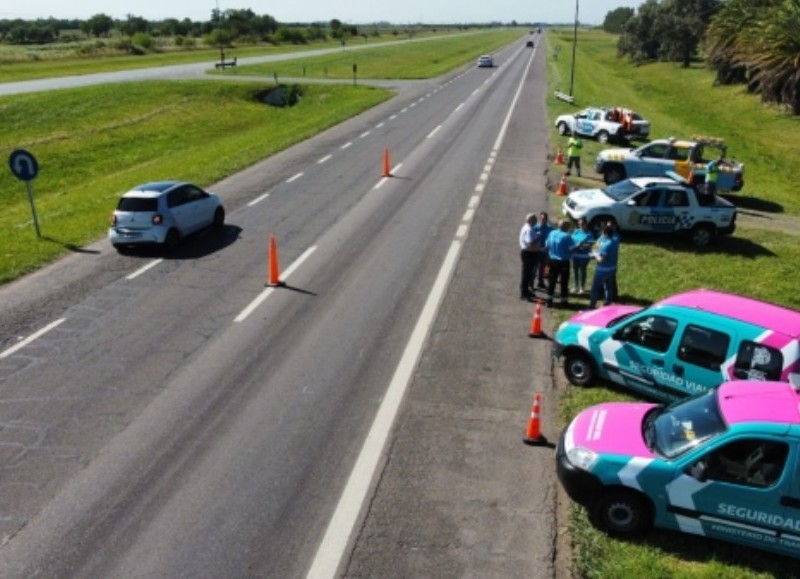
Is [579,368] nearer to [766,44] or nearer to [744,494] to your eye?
[744,494]

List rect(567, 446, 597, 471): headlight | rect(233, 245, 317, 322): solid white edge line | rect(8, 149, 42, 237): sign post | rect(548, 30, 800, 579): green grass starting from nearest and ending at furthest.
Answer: rect(548, 30, 800, 579): green grass, rect(567, 446, 597, 471): headlight, rect(233, 245, 317, 322): solid white edge line, rect(8, 149, 42, 237): sign post

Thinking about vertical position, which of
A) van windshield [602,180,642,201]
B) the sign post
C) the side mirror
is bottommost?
the side mirror

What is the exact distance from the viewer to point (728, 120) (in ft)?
158

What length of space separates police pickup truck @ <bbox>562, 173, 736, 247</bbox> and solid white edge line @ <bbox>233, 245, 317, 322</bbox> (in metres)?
7.35

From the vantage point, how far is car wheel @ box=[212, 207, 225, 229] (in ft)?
65.8

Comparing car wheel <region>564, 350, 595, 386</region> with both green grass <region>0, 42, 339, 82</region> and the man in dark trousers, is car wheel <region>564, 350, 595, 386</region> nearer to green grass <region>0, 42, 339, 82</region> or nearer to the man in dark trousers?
the man in dark trousers

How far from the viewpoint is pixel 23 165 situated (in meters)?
18.3

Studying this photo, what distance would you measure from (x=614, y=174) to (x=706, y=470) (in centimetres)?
2027

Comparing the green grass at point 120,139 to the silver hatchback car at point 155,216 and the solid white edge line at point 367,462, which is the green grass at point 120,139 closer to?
the silver hatchback car at point 155,216

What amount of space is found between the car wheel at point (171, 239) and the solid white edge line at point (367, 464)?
24.0 feet

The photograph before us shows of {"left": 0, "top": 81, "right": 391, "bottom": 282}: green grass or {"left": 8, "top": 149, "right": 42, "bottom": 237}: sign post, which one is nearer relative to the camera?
{"left": 8, "top": 149, "right": 42, "bottom": 237}: sign post

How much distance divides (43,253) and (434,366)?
37.1ft

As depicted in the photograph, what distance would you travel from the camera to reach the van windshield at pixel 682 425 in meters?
8.03

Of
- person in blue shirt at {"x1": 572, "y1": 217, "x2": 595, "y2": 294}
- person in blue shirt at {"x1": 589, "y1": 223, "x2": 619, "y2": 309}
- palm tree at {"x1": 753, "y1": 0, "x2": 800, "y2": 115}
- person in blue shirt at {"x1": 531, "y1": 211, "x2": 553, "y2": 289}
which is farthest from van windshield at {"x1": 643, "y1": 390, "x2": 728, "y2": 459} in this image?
palm tree at {"x1": 753, "y1": 0, "x2": 800, "y2": 115}
